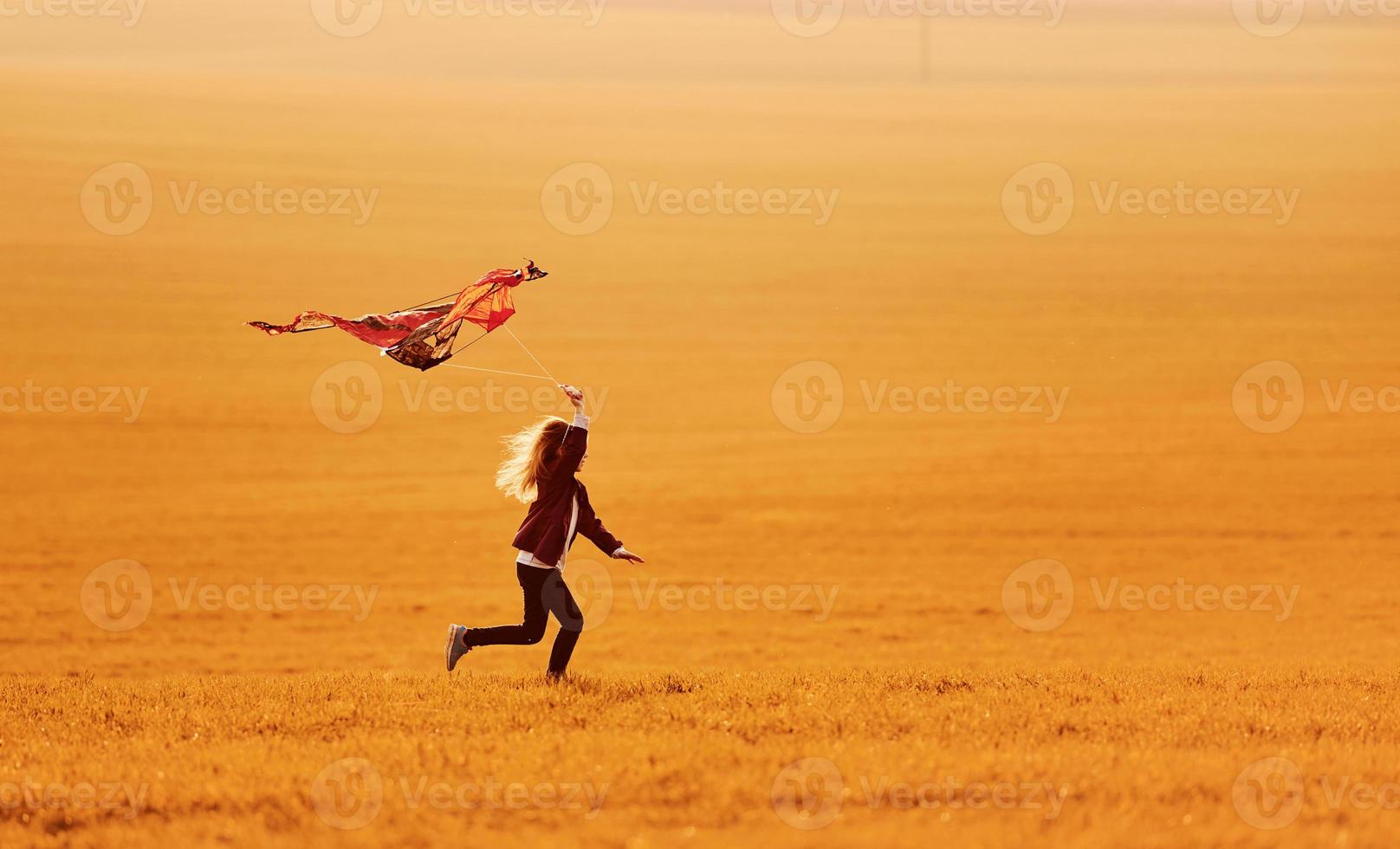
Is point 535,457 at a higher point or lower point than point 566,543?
higher

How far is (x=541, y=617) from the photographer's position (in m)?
7.22

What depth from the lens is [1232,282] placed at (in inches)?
1661

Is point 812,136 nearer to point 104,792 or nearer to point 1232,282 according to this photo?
point 1232,282

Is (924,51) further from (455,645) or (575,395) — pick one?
(455,645)

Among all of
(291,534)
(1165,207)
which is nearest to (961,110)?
(1165,207)

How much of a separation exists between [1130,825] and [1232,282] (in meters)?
42.1

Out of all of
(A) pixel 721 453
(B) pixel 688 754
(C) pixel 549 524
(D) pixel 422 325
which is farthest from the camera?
(A) pixel 721 453

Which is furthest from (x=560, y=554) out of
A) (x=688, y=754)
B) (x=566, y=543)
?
(x=688, y=754)

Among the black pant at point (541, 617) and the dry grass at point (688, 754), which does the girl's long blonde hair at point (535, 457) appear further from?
the dry grass at point (688, 754)

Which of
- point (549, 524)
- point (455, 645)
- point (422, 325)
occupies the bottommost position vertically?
point (455, 645)

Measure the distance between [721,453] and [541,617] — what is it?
21.7m

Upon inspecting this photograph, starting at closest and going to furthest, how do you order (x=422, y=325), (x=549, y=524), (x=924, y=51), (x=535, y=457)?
(x=549, y=524)
(x=535, y=457)
(x=422, y=325)
(x=924, y=51)

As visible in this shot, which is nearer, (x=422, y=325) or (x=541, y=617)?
(x=541, y=617)

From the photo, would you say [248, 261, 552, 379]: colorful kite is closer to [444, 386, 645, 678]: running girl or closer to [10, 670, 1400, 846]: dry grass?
[444, 386, 645, 678]: running girl
